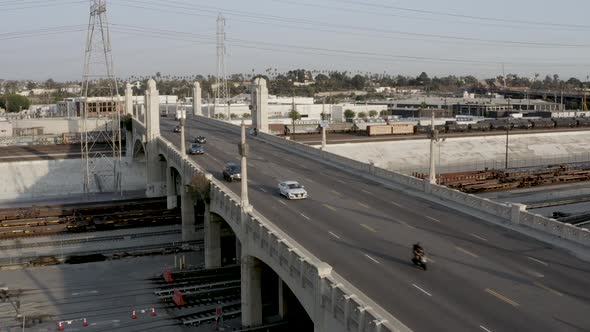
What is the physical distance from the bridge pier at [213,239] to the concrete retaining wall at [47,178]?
40571 millimetres

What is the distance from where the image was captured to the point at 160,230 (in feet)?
190

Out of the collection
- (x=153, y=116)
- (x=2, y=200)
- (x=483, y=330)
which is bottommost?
(x=2, y=200)

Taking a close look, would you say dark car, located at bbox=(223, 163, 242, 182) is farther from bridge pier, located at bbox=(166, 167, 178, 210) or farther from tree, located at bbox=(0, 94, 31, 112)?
tree, located at bbox=(0, 94, 31, 112)

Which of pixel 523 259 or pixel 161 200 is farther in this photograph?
pixel 161 200

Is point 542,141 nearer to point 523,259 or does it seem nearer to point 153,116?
point 153,116

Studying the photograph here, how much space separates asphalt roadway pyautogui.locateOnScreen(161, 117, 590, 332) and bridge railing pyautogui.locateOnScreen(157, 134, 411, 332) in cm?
125

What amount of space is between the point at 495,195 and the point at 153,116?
39282 millimetres

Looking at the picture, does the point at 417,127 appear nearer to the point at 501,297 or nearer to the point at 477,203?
the point at 477,203

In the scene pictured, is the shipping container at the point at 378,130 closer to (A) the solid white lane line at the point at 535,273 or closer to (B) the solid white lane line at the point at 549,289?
(A) the solid white lane line at the point at 535,273

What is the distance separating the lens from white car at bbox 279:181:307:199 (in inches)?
1417

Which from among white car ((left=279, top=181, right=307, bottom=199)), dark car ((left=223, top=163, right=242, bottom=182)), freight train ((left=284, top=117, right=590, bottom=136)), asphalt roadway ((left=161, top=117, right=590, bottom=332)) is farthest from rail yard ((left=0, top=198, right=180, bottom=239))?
freight train ((left=284, top=117, right=590, bottom=136))

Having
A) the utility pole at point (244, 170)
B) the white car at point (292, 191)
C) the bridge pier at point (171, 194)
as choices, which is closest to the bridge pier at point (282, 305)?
the utility pole at point (244, 170)

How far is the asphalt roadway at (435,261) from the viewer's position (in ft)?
60.2

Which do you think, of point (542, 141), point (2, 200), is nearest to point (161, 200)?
point (2, 200)
